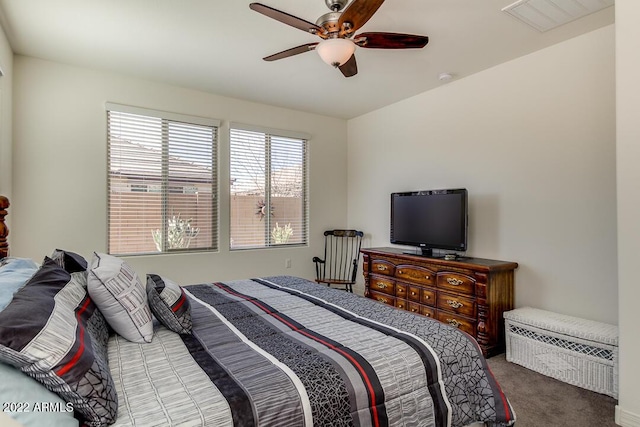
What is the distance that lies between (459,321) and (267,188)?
285 centimetres

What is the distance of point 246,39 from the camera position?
2822 millimetres

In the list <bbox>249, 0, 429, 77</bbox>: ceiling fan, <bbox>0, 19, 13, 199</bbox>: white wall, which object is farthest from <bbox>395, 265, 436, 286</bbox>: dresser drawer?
<bbox>0, 19, 13, 199</bbox>: white wall

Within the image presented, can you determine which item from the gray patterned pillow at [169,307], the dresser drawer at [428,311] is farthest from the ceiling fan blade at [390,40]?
the dresser drawer at [428,311]

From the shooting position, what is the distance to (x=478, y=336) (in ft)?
9.75

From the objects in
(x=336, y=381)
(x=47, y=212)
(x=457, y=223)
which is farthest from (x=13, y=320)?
(x=457, y=223)

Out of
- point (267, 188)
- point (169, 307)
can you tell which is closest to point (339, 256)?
point (267, 188)

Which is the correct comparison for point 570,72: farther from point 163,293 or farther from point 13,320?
point 13,320

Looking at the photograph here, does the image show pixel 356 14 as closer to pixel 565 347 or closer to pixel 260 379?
pixel 260 379

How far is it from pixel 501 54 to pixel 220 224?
11.4 ft

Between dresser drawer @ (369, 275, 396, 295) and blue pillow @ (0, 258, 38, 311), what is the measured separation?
3152 millimetres

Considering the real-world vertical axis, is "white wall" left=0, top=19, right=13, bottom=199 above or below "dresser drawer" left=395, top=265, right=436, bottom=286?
above

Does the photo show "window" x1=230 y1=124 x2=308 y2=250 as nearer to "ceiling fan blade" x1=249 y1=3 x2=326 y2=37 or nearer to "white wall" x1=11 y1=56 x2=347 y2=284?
"white wall" x1=11 y1=56 x2=347 y2=284

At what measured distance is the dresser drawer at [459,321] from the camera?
9.89 feet

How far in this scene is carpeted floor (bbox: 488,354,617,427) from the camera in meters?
2.05
